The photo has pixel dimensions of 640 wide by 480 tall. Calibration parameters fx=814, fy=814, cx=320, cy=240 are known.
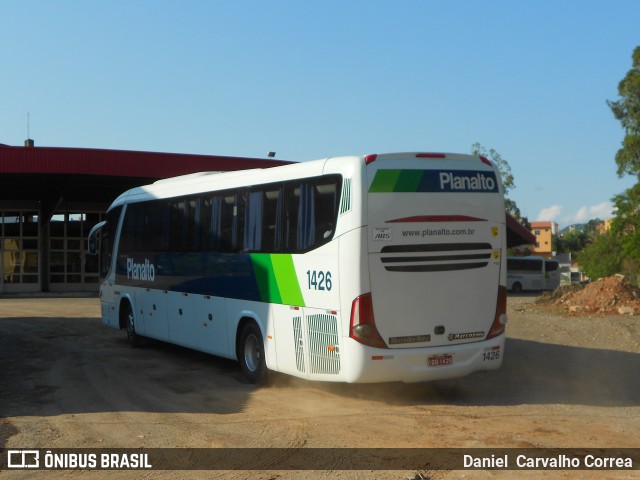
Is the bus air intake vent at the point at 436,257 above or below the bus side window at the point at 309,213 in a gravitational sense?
below

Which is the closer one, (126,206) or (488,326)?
(488,326)

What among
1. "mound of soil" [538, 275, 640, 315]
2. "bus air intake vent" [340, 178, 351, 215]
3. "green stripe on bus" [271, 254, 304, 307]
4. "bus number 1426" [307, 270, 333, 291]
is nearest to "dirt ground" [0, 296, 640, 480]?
"green stripe on bus" [271, 254, 304, 307]

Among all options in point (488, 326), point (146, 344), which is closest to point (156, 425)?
point (488, 326)

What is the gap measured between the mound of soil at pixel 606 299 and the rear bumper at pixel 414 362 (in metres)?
13.4

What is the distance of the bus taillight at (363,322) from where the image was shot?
10.1 m

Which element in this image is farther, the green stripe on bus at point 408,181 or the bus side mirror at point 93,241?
the bus side mirror at point 93,241

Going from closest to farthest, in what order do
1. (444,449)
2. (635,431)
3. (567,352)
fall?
(444,449)
(635,431)
(567,352)

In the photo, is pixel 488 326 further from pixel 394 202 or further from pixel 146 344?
pixel 146 344

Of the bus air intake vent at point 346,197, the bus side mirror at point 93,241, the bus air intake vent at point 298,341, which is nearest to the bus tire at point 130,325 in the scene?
the bus side mirror at point 93,241

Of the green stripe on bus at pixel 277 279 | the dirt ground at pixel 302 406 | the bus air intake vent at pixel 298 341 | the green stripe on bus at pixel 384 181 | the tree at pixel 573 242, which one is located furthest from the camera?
the tree at pixel 573 242

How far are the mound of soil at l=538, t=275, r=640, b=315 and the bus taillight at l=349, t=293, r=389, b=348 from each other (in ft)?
48.9

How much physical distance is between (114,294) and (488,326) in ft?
33.7

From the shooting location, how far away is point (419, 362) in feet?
34.1

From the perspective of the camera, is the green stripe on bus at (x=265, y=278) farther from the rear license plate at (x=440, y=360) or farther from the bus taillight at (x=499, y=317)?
the bus taillight at (x=499, y=317)
